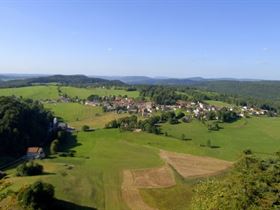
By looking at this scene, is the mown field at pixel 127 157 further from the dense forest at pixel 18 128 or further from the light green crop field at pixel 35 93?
the light green crop field at pixel 35 93

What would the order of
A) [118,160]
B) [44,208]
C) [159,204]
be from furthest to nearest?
[118,160], [159,204], [44,208]

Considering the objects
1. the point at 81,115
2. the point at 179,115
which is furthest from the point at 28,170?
the point at 81,115

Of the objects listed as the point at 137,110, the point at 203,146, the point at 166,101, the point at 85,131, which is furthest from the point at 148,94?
the point at 203,146

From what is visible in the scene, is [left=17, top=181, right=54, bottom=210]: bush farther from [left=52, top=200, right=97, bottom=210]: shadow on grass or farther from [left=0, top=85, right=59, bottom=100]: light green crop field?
[left=0, top=85, right=59, bottom=100]: light green crop field

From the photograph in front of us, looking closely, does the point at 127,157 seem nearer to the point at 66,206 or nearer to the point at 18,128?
the point at 18,128

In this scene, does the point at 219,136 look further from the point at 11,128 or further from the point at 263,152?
the point at 11,128

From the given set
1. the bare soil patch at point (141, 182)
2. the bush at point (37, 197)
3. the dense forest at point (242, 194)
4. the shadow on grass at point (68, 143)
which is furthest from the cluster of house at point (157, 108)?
the dense forest at point (242, 194)
